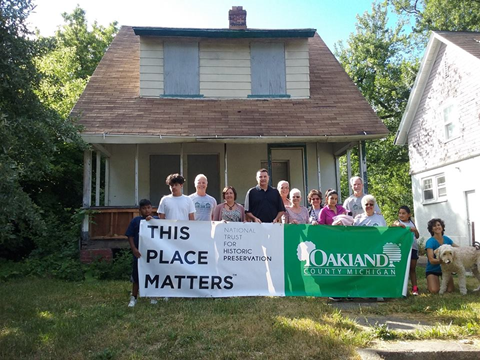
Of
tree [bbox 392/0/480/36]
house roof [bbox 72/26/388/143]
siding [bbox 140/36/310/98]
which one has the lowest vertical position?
house roof [bbox 72/26/388/143]

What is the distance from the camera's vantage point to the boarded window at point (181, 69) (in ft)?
38.6

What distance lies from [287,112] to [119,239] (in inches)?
214

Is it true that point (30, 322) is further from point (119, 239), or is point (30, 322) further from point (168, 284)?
point (119, 239)

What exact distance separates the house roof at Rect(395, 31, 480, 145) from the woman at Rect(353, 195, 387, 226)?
9.38 meters

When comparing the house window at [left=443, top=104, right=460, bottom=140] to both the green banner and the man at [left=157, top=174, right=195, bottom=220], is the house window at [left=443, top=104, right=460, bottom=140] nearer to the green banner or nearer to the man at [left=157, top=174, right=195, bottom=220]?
the green banner

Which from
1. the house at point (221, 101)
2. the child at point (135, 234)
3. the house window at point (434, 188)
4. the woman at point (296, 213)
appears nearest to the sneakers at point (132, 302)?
the child at point (135, 234)

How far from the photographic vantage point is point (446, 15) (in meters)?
23.1

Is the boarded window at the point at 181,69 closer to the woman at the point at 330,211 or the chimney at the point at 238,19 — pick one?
the chimney at the point at 238,19

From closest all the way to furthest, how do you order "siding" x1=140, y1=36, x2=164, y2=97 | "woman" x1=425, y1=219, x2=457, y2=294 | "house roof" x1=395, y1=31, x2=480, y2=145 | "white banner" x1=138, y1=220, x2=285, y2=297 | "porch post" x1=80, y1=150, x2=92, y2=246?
"white banner" x1=138, y1=220, x2=285, y2=297 < "woman" x1=425, y1=219, x2=457, y2=294 < "porch post" x1=80, y1=150, x2=92, y2=246 < "siding" x1=140, y1=36, x2=164, y2=97 < "house roof" x1=395, y1=31, x2=480, y2=145

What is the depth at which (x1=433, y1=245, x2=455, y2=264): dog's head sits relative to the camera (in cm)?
625

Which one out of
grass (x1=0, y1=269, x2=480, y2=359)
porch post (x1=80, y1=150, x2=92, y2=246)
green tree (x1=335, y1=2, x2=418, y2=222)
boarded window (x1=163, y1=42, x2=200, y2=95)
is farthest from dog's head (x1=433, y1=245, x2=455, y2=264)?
green tree (x1=335, y1=2, x2=418, y2=222)

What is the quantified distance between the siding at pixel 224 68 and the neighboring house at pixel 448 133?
5642 millimetres

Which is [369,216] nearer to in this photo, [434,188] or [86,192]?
[86,192]

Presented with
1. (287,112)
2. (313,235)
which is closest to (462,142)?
(287,112)
